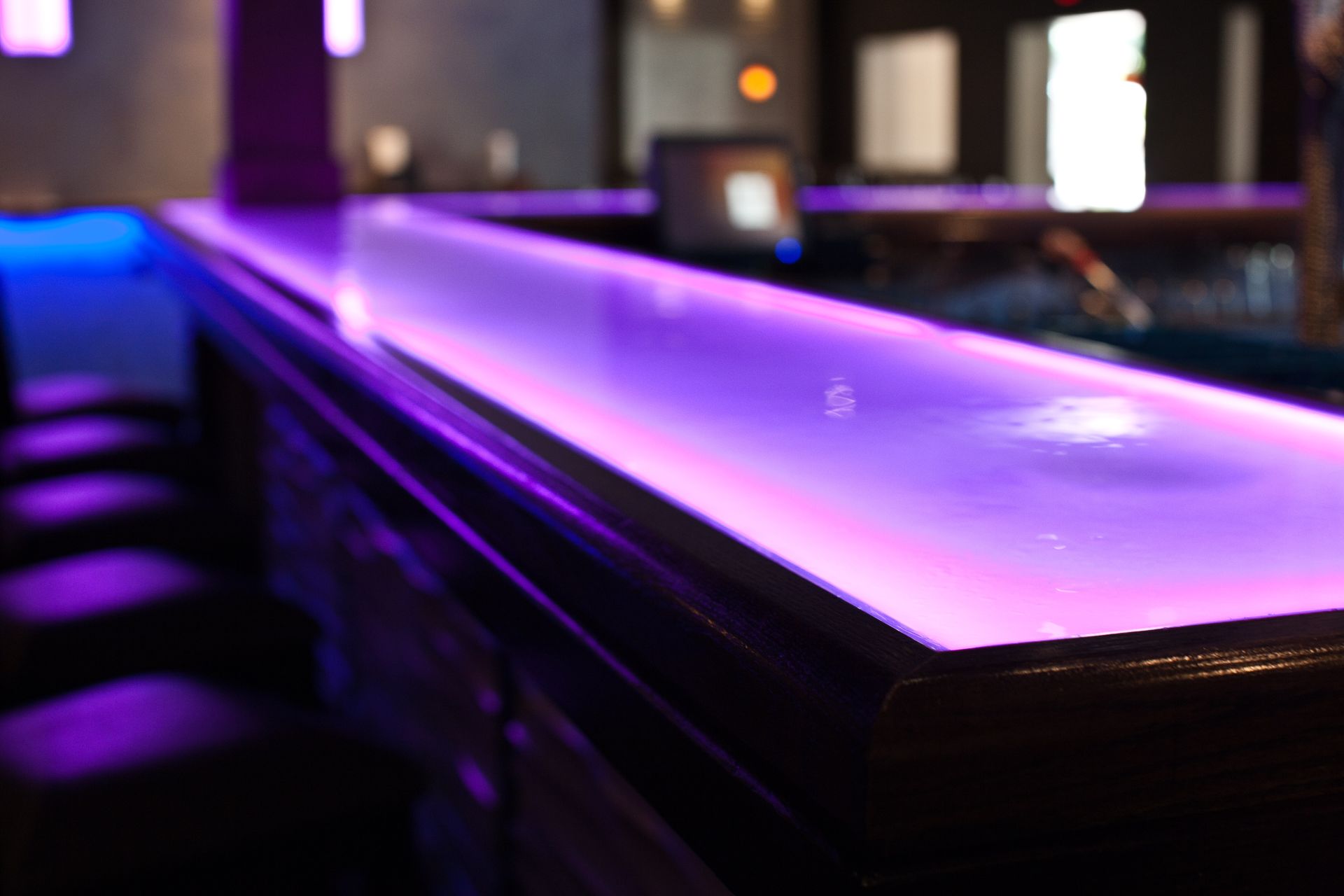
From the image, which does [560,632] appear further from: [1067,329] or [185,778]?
[1067,329]

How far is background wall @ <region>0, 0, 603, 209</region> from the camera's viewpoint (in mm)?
7801

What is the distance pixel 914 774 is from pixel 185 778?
735mm

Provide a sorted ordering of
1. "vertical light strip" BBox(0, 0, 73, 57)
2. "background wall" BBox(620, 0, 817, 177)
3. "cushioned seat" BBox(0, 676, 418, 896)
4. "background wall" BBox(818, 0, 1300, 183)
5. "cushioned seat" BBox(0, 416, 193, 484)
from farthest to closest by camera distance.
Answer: "background wall" BBox(620, 0, 817, 177) → "background wall" BBox(818, 0, 1300, 183) → "vertical light strip" BBox(0, 0, 73, 57) → "cushioned seat" BBox(0, 416, 193, 484) → "cushioned seat" BBox(0, 676, 418, 896)

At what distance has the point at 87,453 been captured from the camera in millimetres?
2465

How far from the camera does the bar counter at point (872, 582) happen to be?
43 cm

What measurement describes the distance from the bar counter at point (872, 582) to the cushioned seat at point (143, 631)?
27 cm

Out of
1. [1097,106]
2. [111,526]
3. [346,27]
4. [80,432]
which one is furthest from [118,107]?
[111,526]

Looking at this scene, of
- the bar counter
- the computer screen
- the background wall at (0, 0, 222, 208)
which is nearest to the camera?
the bar counter

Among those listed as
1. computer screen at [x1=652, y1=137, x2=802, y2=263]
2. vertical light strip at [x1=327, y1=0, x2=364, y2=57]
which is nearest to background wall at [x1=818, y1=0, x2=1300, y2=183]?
vertical light strip at [x1=327, y1=0, x2=364, y2=57]

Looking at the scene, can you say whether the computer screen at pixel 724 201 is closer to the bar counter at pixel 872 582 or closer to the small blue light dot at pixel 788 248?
the small blue light dot at pixel 788 248

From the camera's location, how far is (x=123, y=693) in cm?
116

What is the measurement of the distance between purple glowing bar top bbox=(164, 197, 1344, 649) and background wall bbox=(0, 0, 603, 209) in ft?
23.3

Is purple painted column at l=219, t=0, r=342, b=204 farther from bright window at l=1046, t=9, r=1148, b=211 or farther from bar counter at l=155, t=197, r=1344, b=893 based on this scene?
bright window at l=1046, t=9, r=1148, b=211

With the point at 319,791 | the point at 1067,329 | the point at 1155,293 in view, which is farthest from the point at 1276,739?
the point at 1155,293
